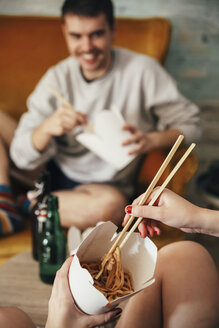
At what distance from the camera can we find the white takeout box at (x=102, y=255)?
0.46 meters

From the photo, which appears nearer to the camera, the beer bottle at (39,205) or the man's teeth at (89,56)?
the beer bottle at (39,205)

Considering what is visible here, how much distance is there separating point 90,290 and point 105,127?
25.1 inches

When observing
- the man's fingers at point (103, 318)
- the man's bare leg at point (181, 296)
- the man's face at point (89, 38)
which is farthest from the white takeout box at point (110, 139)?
the man's fingers at point (103, 318)

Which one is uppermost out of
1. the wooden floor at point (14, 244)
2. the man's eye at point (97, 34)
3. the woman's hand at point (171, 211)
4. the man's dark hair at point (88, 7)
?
the man's dark hair at point (88, 7)

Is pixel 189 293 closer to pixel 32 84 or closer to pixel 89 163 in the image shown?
pixel 89 163

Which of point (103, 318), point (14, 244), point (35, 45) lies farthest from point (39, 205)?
point (35, 45)

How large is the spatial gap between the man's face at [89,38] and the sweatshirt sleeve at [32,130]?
0.15 meters

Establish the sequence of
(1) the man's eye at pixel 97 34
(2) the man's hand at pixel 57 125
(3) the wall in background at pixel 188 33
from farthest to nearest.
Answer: (3) the wall in background at pixel 188 33 < (1) the man's eye at pixel 97 34 < (2) the man's hand at pixel 57 125

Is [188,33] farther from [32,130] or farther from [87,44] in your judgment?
[32,130]

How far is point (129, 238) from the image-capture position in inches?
21.2

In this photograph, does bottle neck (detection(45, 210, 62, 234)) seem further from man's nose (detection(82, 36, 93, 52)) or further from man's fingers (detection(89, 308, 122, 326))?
man's nose (detection(82, 36, 93, 52))

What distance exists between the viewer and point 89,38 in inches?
47.6

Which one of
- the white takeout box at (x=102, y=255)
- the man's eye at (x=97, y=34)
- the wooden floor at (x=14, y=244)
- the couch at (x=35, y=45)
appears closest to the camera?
the white takeout box at (x=102, y=255)

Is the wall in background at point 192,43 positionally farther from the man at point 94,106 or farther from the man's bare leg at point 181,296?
the man's bare leg at point 181,296
